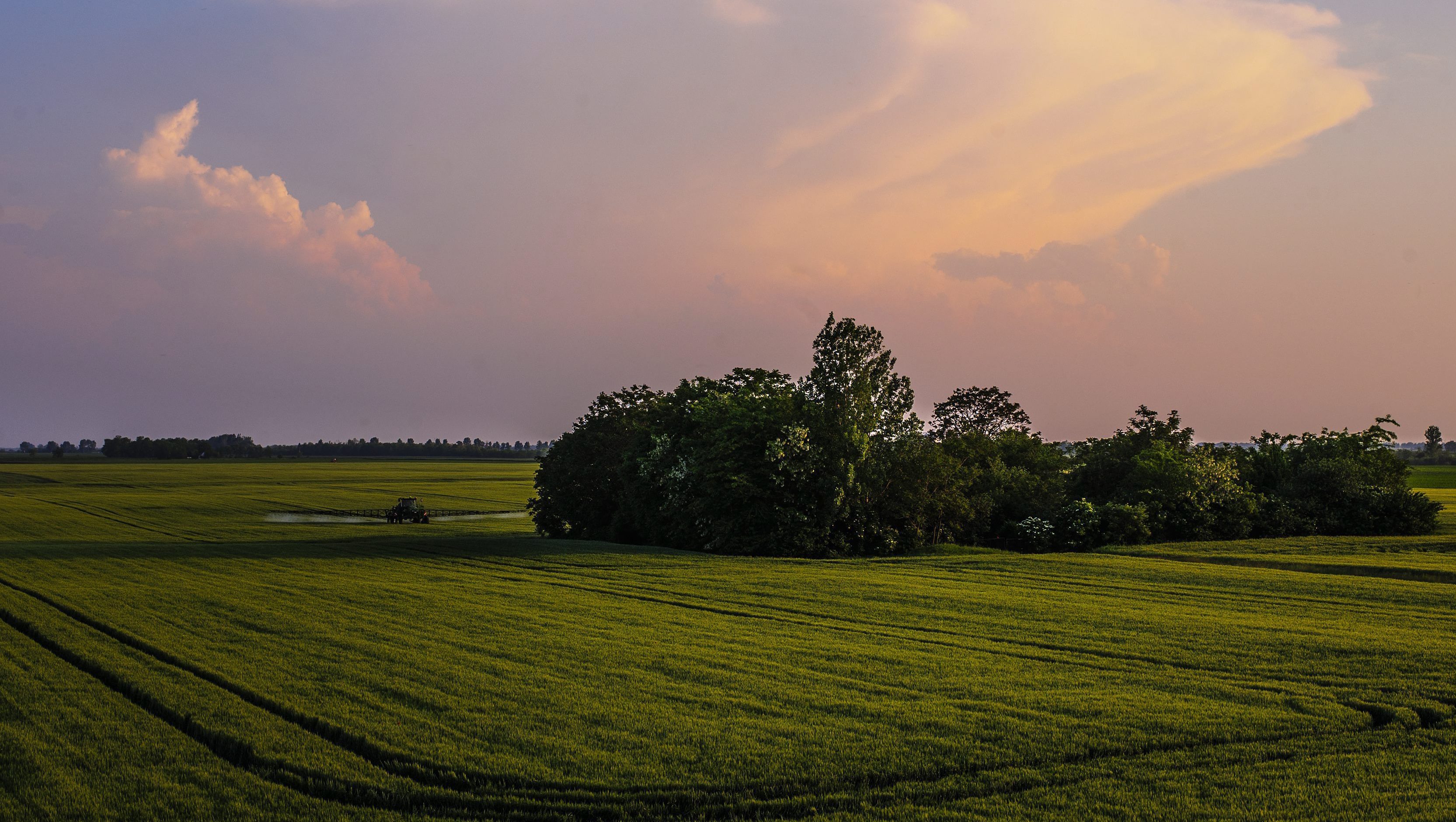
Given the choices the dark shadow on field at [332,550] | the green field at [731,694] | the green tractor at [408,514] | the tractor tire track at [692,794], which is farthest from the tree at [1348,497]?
the green tractor at [408,514]

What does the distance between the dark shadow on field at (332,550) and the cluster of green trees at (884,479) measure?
11.4ft

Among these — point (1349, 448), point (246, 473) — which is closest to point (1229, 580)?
point (1349, 448)

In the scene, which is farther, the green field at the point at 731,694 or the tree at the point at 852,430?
the tree at the point at 852,430

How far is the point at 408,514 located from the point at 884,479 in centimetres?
3737

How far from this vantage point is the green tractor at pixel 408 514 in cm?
6594

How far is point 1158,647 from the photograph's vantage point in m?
19.3

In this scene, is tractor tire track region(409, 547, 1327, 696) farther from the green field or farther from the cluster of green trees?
the cluster of green trees

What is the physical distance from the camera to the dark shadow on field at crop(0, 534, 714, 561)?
38.9 m

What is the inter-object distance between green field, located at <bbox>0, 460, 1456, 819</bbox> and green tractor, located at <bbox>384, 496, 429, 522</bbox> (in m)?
32.4

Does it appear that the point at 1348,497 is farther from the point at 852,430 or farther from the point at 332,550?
the point at 332,550

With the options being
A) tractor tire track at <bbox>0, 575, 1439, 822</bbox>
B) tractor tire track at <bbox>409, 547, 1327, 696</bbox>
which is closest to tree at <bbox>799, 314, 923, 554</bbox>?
tractor tire track at <bbox>409, 547, 1327, 696</bbox>

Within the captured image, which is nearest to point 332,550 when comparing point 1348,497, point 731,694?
point 731,694

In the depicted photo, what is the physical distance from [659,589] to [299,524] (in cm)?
4505

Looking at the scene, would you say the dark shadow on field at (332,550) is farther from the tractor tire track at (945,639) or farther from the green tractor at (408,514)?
the green tractor at (408,514)
